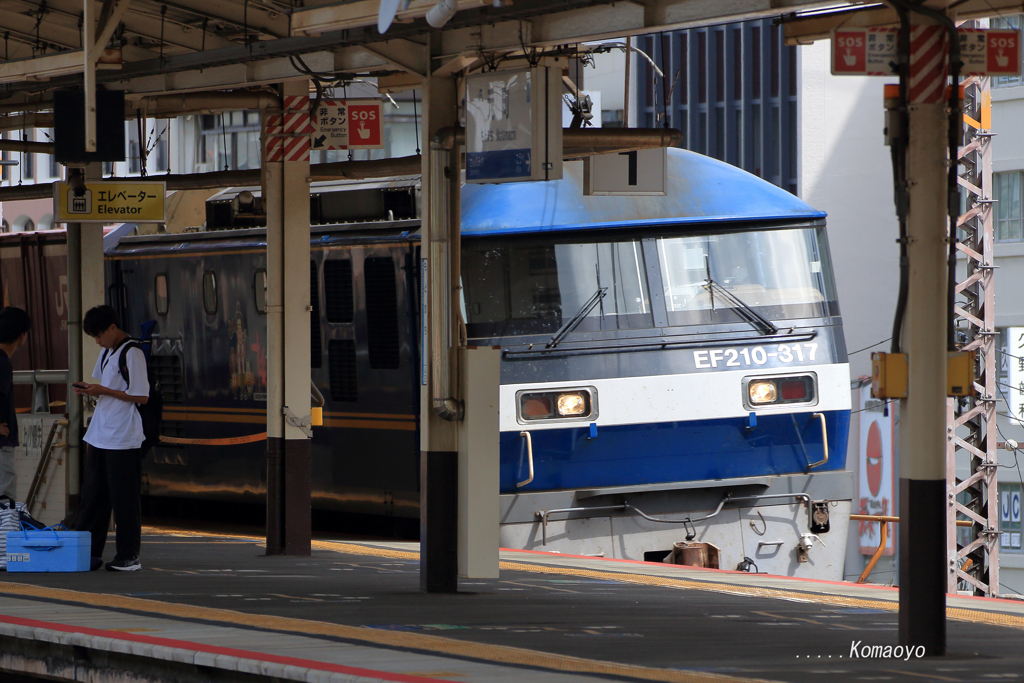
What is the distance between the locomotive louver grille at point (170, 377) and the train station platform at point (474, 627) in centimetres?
447

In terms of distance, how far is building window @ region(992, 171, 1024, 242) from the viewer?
3453cm

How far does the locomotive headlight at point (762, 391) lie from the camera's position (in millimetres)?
12547

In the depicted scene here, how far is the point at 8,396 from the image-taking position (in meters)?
10.8

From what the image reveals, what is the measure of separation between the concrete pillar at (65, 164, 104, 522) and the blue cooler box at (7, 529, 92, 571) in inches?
59.2

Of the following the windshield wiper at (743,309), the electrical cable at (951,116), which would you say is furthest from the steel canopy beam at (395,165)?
the electrical cable at (951,116)

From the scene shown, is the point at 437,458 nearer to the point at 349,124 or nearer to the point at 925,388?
the point at 925,388

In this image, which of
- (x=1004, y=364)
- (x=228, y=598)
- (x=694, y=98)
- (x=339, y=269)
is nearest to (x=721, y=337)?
(x=339, y=269)

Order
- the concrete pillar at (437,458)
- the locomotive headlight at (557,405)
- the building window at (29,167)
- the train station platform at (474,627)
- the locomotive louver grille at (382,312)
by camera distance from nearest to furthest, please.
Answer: the train station platform at (474,627) < the concrete pillar at (437,458) < the locomotive headlight at (557,405) < the locomotive louver grille at (382,312) < the building window at (29,167)

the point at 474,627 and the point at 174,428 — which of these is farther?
the point at 174,428

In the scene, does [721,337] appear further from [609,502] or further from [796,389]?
[609,502]

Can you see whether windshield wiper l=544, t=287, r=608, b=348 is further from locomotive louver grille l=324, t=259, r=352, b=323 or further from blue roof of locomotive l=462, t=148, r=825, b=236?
locomotive louver grille l=324, t=259, r=352, b=323

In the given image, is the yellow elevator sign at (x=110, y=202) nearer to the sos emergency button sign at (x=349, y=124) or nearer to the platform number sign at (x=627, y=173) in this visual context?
the sos emergency button sign at (x=349, y=124)

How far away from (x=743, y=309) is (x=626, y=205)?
1.20 meters

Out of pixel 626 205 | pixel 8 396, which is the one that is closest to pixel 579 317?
pixel 626 205
